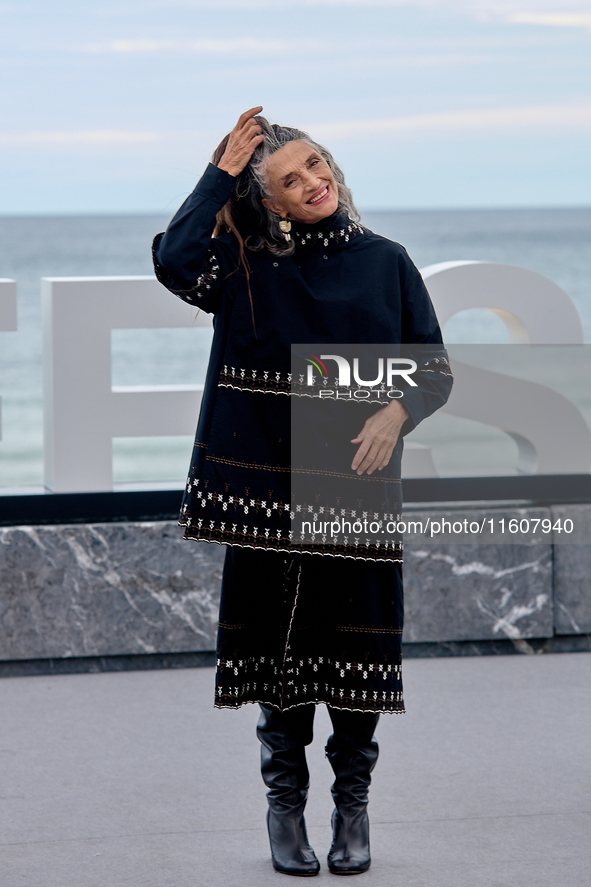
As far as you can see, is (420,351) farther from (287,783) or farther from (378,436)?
(287,783)

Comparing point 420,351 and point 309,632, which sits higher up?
point 420,351

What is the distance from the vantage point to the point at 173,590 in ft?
12.7

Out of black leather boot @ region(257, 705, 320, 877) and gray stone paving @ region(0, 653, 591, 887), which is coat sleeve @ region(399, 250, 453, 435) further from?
gray stone paving @ region(0, 653, 591, 887)

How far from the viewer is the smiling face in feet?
7.34

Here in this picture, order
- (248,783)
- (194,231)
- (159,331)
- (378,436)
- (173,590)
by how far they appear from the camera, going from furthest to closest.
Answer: (159,331), (173,590), (248,783), (378,436), (194,231)

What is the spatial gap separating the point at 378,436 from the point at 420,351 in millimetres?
209

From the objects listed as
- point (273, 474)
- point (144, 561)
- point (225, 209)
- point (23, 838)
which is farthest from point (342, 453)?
point (144, 561)

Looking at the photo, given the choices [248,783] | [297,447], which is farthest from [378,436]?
[248,783]

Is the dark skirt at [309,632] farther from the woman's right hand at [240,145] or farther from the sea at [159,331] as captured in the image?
the sea at [159,331]

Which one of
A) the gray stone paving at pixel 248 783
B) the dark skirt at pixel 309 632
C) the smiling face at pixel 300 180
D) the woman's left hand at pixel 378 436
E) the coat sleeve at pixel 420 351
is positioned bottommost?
the gray stone paving at pixel 248 783

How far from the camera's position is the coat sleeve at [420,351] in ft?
7.56

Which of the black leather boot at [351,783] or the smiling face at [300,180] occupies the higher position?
the smiling face at [300,180]

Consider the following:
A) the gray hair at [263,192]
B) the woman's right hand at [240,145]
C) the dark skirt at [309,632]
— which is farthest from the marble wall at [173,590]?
the woman's right hand at [240,145]

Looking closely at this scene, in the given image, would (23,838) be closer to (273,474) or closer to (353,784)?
(353,784)
